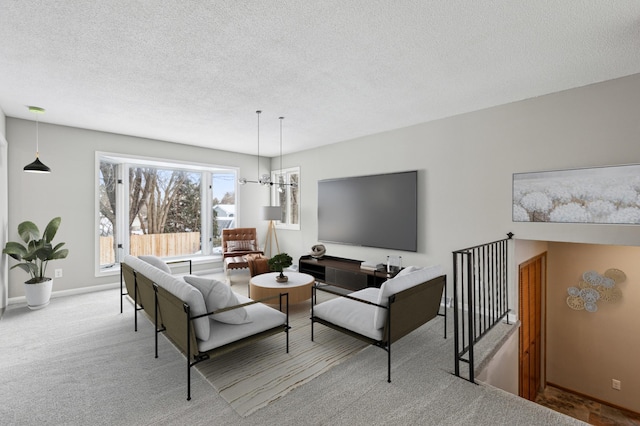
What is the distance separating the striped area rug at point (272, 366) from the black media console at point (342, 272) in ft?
4.56

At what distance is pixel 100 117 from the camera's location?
166 inches

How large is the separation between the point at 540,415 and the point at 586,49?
9.45ft

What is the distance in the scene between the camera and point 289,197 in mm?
6922

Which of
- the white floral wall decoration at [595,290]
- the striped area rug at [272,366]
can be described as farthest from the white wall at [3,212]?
the white floral wall decoration at [595,290]

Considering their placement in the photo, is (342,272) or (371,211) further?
(371,211)

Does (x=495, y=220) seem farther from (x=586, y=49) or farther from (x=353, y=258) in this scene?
(x=353, y=258)

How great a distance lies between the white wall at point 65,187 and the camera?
170 inches

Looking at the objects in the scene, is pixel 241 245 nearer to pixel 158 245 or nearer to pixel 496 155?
pixel 158 245

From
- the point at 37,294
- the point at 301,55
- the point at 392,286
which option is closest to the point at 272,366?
the point at 392,286

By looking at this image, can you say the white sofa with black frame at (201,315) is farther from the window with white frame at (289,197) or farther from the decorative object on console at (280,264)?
the window with white frame at (289,197)

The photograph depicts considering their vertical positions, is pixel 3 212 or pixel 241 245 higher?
pixel 3 212

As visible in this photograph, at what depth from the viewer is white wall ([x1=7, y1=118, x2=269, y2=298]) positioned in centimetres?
433

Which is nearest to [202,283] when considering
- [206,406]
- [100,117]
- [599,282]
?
[206,406]

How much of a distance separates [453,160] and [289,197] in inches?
149
